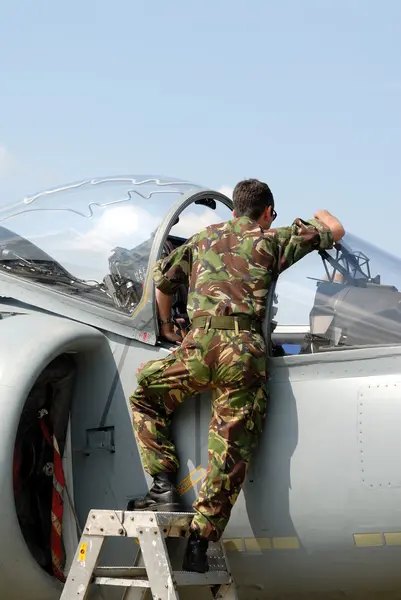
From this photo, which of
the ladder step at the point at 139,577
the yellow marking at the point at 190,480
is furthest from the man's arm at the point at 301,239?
the ladder step at the point at 139,577

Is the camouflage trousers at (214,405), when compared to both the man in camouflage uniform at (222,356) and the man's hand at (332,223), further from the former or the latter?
the man's hand at (332,223)

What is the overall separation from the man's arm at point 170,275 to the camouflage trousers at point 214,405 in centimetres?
36

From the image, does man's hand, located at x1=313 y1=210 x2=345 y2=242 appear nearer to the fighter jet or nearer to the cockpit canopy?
the fighter jet

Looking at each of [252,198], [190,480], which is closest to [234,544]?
[190,480]

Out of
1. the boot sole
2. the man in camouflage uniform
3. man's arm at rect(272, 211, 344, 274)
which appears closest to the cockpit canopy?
the man in camouflage uniform

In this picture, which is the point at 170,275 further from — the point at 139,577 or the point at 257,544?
the point at 139,577

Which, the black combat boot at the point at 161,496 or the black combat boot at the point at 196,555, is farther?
the black combat boot at the point at 161,496

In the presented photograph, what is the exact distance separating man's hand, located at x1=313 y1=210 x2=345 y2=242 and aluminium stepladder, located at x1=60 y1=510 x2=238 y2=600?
1.75 m

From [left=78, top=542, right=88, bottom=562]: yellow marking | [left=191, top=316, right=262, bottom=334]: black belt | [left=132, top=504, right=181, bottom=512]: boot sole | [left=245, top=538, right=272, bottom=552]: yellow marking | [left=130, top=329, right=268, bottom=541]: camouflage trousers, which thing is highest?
[left=191, top=316, right=262, bottom=334]: black belt

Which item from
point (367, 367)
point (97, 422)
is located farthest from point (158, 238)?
point (367, 367)

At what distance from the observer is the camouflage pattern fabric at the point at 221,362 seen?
5.21m

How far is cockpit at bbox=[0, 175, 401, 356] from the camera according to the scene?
5.58 m

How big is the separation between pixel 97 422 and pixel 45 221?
1.59 m

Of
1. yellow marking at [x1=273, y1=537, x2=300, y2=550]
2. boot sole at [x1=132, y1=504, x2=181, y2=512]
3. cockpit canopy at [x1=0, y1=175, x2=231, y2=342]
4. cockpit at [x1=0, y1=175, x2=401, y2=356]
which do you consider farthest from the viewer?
cockpit canopy at [x1=0, y1=175, x2=231, y2=342]
